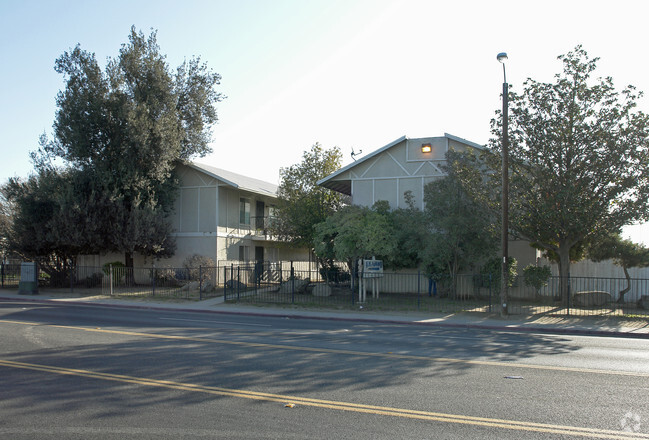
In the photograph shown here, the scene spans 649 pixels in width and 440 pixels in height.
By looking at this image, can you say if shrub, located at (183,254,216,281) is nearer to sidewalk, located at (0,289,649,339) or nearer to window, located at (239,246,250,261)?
window, located at (239,246,250,261)

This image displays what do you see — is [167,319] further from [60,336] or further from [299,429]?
[299,429]

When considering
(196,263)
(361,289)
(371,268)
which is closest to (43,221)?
(196,263)

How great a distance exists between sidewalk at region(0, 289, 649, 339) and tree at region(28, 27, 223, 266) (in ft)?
17.3

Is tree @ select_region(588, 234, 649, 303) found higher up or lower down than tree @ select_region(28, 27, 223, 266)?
lower down

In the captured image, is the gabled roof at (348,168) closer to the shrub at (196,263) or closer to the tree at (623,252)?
the tree at (623,252)

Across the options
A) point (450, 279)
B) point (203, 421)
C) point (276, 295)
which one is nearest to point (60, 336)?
point (203, 421)

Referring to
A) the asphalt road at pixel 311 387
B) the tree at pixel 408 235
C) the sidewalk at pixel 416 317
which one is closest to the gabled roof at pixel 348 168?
the tree at pixel 408 235

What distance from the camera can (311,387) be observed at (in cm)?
743

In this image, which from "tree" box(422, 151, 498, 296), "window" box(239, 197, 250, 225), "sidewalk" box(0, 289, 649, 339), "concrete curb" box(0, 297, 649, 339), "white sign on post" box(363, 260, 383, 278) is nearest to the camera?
"concrete curb" box(0, 297, 649, 339)

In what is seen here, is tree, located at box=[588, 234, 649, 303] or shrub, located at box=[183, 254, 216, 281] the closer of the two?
tree, located at box=[588, 234, 649, 303]

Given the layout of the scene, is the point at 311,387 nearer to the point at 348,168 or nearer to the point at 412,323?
the point at 412,323

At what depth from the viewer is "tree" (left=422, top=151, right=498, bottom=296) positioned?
71.9 feet

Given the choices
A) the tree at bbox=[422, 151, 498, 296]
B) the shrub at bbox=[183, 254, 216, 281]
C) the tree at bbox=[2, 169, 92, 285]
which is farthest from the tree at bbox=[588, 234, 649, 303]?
the tree at bbox=[2, 169, 92, 285]

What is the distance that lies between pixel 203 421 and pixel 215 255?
87.7 feet
